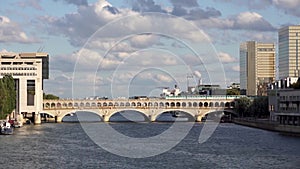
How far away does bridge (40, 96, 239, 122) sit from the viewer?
112125 mm

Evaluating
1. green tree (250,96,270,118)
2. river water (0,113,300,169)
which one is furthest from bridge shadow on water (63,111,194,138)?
green tree (250,96,270,118)

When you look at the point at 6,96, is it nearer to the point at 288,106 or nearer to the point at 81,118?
the point at 288,106

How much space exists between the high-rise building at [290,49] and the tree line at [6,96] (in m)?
94.2

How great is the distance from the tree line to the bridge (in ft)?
53.7

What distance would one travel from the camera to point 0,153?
4884 cm

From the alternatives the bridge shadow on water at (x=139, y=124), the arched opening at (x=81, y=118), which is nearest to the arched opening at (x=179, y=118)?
the bridge shadow on water at (x=139, y=124)

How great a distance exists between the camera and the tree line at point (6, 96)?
84.6 meters

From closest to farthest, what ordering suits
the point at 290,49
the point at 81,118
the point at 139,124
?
the point at 139,124 → the point at 81,118 → the point at 290,49

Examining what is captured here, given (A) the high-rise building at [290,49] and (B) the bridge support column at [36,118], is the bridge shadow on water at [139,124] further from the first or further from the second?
(A) the high-rise building at [290,49]

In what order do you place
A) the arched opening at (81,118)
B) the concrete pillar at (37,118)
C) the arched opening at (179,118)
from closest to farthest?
the concrete pillar at (37,118)
the arched opening at (81,118)
the arched opening at (179,118)

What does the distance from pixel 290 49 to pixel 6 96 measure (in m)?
104

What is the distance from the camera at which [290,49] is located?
568 ft

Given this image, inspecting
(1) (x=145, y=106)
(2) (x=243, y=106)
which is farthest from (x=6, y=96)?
(2) (x=243, y=106)

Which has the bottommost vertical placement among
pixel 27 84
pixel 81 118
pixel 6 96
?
pixel 81 118
